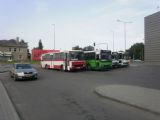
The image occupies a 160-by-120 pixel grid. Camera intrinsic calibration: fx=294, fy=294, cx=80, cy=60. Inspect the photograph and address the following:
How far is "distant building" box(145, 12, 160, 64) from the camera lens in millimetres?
99719

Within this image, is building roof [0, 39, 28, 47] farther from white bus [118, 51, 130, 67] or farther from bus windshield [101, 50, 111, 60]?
bus windshield [101, 50, 111, 60]

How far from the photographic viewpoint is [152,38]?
102500 millimetres

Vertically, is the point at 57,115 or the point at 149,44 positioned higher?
the point at 149,44

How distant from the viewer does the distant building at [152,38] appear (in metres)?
99.7

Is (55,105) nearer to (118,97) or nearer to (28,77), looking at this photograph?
(118,97)

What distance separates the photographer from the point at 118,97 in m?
13.1

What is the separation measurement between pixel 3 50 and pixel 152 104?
116 meters

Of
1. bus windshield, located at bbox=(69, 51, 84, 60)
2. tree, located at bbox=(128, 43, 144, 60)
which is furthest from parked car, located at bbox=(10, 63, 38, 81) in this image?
tree, located at bbox=(128, 43, 144, 60)

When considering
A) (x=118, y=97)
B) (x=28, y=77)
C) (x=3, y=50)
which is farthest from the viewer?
(x=3, y=50)

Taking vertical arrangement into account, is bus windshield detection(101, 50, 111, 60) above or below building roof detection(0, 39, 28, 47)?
below

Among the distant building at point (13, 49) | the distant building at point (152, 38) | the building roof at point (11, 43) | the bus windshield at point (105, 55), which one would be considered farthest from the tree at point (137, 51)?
the bus windshield at point (105, 55)

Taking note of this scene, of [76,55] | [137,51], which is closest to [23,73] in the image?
Answer: [76,55]

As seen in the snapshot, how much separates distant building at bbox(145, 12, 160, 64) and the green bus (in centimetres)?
6537

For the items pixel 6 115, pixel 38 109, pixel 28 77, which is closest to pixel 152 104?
pixel 38 109
